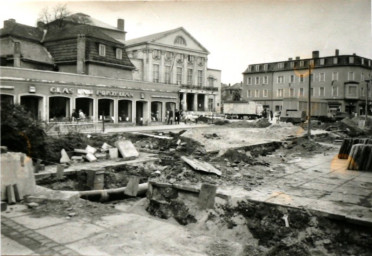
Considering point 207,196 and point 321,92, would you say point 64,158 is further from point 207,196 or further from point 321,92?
point 321,92

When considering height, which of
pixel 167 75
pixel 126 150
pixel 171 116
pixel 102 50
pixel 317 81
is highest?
pixel 167 75

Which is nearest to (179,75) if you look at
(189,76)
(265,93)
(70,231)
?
(189,76)

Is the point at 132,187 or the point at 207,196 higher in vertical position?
the point at 207,196

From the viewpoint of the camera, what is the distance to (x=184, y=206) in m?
8.84

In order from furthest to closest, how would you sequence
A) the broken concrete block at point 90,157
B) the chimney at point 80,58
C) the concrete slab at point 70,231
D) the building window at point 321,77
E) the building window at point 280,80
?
the building window at point 280,80, the building window at point 321,77, the chimney at point 80,58, the broken concrete block at point 90,157, the concrete slab at point 70,231

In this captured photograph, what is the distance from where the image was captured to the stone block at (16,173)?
7152 millimetres

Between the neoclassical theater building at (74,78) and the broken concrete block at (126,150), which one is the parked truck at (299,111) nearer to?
the neoclassical theater building at (74,78)

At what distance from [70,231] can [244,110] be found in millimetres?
47235

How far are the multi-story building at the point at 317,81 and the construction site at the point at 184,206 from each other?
4056 centimetres

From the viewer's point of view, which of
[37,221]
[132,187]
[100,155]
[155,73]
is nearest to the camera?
[37,221]

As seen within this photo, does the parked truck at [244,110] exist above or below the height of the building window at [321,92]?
below

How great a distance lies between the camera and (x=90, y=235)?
5.94 meters

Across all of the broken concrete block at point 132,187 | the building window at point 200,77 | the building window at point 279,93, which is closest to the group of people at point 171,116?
the broken concrete block at point 132,187

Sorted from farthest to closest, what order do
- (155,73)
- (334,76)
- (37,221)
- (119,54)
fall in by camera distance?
(334,76), (155,73), (119,54), (37,221)
